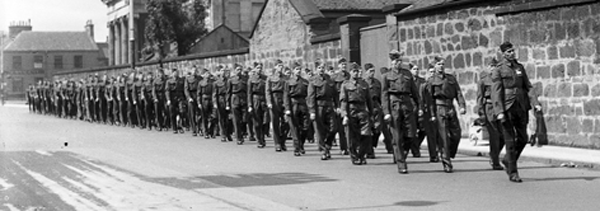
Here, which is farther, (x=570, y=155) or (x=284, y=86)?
(x=284, y=86)

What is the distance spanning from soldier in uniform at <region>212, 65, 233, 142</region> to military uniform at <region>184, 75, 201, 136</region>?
204 centimetres

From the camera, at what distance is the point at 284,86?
19.0 metres

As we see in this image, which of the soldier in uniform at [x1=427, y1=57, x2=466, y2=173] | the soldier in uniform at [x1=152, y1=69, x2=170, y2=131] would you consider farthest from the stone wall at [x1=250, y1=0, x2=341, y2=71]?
the soldier in uniform at [x1=427, y1=57, x2=466, y2=173]

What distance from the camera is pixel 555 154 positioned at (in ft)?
50.9

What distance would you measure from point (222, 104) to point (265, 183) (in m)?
10.8

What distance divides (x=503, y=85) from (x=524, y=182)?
1.36 meters

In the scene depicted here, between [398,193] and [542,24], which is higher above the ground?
[542,24]

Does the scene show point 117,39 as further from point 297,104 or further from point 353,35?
point 297,104

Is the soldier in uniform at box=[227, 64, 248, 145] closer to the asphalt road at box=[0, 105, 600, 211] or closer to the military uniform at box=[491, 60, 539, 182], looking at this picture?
the asphalt road at box=[0, 105, 600, 211]

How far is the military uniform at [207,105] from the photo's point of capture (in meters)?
24.2

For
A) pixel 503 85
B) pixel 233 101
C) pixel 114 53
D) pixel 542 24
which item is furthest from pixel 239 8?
pixel 503 85

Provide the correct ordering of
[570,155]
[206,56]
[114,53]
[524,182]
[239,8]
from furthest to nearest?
[114,53] < [239,8] < [206,56] < [570,155] < [524,182]

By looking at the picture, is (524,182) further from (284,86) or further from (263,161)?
(284,86)

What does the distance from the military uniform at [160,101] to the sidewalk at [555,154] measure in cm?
1248
